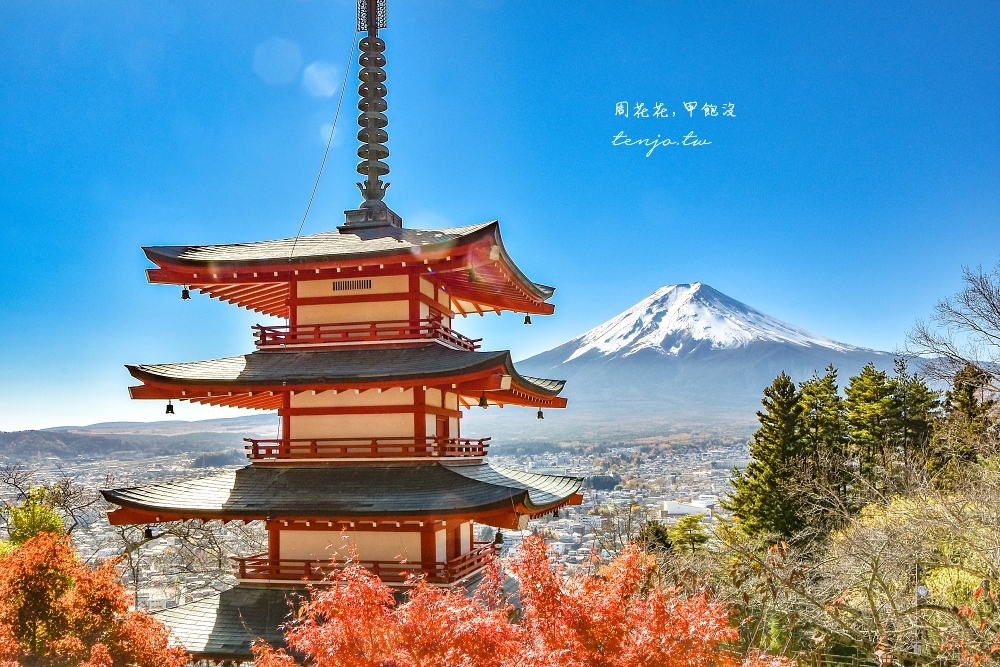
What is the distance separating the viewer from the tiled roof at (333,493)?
32.4 feet

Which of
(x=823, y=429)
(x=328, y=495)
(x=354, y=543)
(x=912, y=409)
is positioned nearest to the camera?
(x=328, y=495)

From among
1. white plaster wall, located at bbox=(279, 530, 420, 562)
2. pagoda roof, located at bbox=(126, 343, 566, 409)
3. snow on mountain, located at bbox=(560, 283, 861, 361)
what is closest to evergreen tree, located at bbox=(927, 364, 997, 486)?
pagoda roof, located at bbox=(126, 343, 566, 409)

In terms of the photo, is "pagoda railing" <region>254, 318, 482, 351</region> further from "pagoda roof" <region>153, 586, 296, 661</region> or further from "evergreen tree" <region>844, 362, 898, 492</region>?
"evergreen tree" <region>844, 362, 898, 492</region>

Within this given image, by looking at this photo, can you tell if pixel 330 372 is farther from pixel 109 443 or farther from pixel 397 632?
pixel 109 443

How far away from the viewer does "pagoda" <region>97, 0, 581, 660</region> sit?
33.6ft

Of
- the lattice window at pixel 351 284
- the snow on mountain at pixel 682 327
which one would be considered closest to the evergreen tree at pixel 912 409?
the lattice window at pixel 351 284

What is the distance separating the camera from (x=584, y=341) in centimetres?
12306

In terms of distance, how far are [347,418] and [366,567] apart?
2.20 meters

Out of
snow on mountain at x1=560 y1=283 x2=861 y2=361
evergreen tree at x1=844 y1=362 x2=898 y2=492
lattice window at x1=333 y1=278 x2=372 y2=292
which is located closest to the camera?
lattice window at x1=333 y1=278 x2=372 y2=292

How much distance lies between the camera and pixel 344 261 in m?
11.0

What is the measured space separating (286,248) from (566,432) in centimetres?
10574

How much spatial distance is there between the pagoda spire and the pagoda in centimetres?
62

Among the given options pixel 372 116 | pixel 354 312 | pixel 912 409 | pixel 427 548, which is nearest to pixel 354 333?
pixel 354 312

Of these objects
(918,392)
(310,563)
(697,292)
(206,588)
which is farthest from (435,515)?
(697,292)
